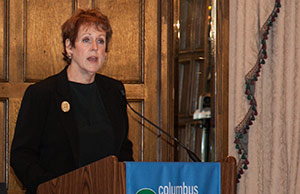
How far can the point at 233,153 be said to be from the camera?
13.0ft

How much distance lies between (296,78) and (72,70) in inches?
66.3

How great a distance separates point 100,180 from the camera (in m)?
2.02

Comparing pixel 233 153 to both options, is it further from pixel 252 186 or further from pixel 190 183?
pixel 190 183

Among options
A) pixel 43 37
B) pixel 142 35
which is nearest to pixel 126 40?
pixel 142 35

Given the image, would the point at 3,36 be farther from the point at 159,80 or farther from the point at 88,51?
the point at 88,51

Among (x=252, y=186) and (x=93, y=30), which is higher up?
(x=93, y=30)

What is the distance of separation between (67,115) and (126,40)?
1.55 metres

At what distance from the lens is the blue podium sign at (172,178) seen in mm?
2037

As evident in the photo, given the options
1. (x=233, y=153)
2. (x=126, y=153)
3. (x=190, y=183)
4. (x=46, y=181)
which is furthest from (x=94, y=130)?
(x=233, y=153)

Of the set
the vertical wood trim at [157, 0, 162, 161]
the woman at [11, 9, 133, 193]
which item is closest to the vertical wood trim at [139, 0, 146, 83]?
the vertical wood trim at [157, 0, 162, 161]

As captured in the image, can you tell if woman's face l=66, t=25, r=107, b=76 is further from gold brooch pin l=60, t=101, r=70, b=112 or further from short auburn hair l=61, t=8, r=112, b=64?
gold brooch pin l=60, t=101, r=70, b=112

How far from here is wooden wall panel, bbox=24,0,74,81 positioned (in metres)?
4.01

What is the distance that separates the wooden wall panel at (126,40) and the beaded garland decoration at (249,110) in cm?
75

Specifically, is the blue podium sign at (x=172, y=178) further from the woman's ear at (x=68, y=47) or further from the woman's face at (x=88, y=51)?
the woman's ear at (x=68, y=47)
